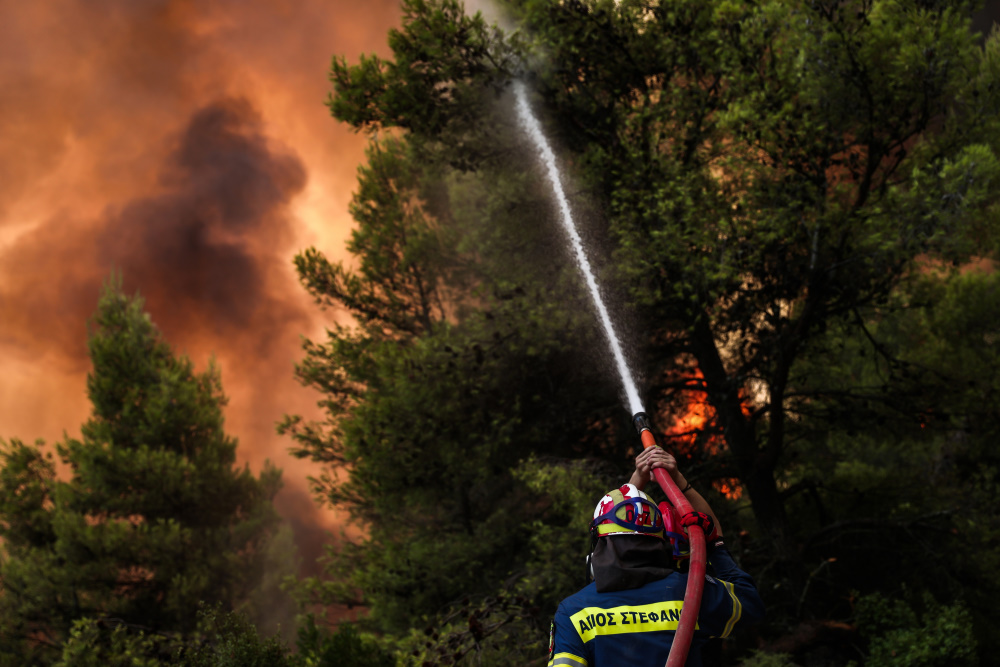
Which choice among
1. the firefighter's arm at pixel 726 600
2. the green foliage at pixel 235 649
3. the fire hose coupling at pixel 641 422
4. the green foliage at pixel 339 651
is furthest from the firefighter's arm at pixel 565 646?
the green foliage at pixel 235 649

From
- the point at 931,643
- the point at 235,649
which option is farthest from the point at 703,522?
the point at 931,643

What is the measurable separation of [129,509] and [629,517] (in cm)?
2050

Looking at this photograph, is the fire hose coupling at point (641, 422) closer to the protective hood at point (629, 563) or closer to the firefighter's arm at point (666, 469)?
the firefighter's arm at point (666, 469)

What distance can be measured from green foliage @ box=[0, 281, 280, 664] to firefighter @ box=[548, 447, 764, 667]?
17661 mm

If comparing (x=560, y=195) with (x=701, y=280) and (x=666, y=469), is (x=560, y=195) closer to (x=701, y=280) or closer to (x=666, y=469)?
(x=701, y=280)

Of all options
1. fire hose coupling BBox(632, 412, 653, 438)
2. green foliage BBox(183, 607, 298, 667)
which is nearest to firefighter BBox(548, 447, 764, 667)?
fire hose coupling BBox(632, 412, 653, 438)

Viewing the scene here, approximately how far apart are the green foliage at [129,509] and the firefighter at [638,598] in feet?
57.9

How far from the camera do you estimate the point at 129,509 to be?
768 inches

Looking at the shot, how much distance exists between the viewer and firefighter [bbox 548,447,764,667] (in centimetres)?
316

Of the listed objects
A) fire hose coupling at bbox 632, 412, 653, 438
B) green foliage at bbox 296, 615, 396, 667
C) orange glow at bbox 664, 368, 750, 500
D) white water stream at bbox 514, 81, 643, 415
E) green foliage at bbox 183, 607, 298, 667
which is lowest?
green foliage at bbox 296, 615, 396, 667

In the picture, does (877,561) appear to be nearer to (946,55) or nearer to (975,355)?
(975,355)

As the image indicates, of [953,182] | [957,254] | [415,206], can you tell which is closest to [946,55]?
[953,182]

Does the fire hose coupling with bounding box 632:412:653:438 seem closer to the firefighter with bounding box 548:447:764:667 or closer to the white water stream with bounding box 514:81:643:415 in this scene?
the firefighter with bounding box 548:447:764:667

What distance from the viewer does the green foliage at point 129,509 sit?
59.6 ft
